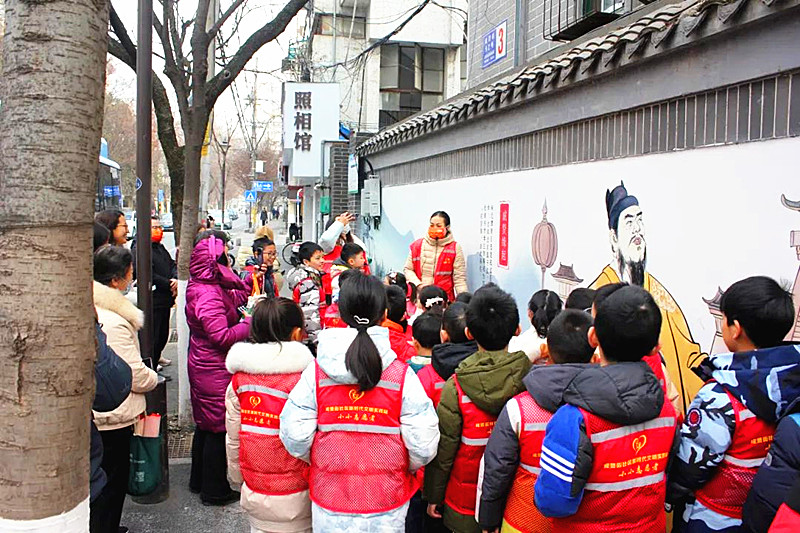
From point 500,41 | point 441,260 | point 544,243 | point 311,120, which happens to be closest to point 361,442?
point 544,243

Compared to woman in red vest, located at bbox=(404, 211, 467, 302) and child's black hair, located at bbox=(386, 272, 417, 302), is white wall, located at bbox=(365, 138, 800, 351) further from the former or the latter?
child's black hair, located at bbox=(386, 272, 417, 302)

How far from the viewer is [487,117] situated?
7582mm

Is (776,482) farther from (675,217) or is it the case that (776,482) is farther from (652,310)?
(675,217)

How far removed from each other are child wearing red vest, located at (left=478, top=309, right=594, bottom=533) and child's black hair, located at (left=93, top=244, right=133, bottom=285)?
2487mm

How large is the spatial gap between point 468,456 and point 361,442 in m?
0.54

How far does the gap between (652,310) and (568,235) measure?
327cm

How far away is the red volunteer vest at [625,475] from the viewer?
249cm

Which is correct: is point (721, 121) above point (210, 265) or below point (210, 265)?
above

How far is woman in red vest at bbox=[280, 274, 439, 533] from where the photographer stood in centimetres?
298

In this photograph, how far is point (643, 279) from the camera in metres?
4.72

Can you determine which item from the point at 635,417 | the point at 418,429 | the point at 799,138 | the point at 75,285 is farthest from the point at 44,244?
the point at 799,138

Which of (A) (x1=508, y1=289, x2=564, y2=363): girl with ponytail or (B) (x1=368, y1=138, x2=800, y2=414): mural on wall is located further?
(A) (x1=508, y1=289, x2=564, y2=363): girl with ponytail

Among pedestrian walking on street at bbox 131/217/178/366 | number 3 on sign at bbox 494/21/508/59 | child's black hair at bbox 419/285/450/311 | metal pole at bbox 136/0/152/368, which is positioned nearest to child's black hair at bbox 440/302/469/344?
child's black hair at bbox 419/285/450/311

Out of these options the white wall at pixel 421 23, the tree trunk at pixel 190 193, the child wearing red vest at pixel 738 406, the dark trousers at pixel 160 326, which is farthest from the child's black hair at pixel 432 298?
the white wall at pixel 421 23
